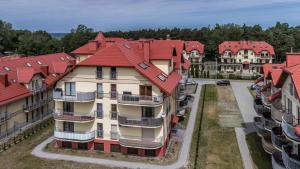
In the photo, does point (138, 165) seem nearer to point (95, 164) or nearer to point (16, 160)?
point (95, 164)

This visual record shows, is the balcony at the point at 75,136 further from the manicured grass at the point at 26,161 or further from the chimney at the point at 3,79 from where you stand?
the chimney at the point at 3,79

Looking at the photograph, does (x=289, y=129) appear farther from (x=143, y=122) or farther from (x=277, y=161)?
(x=143, y=122)

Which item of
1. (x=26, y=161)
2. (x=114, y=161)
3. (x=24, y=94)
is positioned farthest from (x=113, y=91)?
(x=24, y=94)

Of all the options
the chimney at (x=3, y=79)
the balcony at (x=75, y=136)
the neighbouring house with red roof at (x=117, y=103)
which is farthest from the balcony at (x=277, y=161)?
the chimney at (x=3, y=79)

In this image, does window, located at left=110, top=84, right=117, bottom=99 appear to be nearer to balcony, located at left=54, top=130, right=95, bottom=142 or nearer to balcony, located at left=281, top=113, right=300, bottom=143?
balcony, located at left=54, top=130, right=95, bottom=142

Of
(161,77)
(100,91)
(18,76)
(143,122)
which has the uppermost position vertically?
(161,77)

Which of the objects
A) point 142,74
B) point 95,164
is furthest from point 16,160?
point 142,74

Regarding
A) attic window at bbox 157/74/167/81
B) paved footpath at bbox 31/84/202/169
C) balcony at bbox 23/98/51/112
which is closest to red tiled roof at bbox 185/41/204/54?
balcony at bbox 23/98/51/112
